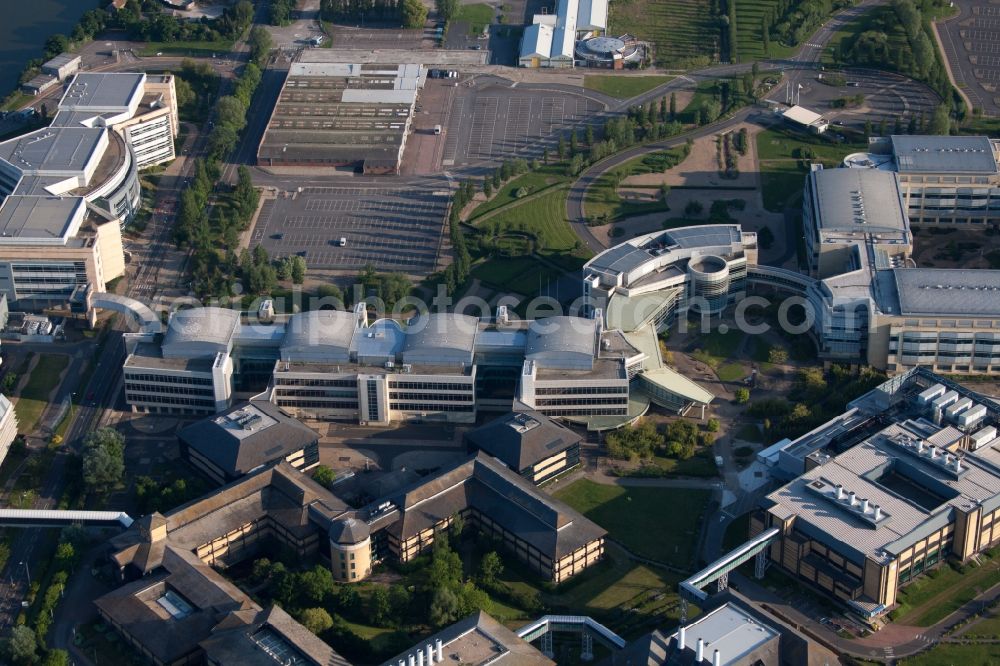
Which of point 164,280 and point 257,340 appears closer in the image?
point 257,340

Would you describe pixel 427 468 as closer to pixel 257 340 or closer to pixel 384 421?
pixel 384 421

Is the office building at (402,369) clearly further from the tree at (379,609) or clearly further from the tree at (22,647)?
the tree at (22,647)

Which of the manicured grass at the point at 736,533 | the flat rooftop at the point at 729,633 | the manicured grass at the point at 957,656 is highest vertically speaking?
the flat rooftop at the point at 729,633

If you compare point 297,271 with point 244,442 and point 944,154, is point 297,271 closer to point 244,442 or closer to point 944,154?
point 244,442

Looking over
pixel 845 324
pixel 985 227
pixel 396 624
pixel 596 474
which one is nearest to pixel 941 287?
pixel 845 324

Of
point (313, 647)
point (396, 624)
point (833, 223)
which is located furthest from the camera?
point (833, 223)

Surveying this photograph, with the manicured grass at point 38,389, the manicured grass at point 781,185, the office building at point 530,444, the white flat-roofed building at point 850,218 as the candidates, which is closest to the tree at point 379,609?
the office building at point 530,444

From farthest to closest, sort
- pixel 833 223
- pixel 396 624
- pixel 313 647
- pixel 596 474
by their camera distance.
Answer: pixel 833 223 < pixel 596 474 < pixel 396 624 < pixel 313 647
